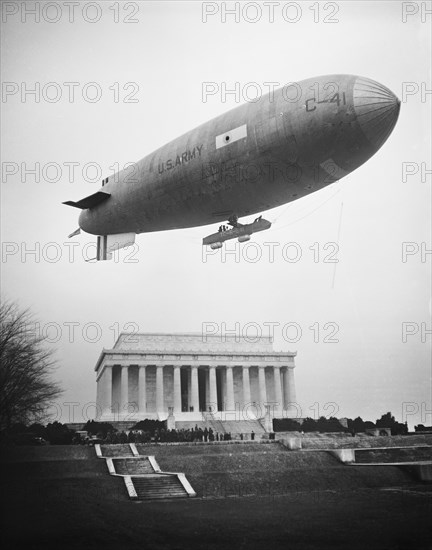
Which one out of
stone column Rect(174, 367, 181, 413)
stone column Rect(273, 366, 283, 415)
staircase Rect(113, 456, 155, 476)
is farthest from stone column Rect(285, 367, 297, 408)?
staircase Rect(113, 456, 155, 476)

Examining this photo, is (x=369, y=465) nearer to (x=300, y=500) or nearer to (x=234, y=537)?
(x=300, y=500)

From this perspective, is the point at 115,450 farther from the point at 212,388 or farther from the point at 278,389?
the point at 278,389

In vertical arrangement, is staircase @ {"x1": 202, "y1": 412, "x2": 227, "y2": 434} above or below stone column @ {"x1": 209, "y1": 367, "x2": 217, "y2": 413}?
below

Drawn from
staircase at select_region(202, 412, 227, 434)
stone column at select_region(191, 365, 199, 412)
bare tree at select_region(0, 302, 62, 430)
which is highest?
bare tree at select_region(0, 302, 62, 430)

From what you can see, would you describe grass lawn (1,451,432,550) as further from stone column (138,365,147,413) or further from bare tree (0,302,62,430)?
stone column (138,365,147,413)

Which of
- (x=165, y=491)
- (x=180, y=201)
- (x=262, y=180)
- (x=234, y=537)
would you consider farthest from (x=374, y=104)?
(x=165, y=491)
